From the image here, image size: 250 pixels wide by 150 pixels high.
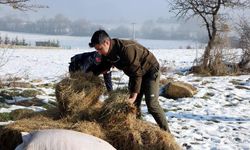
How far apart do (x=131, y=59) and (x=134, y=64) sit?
0.09 meters

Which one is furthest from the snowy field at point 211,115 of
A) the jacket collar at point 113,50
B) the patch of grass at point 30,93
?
the jacket collar at point 113,50

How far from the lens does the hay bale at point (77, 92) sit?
21.6ft

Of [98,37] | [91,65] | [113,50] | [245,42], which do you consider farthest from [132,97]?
[245,42]

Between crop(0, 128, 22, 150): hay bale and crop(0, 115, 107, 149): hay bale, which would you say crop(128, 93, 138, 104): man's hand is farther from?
crop(0, 128, 22, 150): hay bale

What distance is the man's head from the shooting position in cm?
595

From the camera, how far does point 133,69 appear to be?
6.25 metres

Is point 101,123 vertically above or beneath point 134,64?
beneath

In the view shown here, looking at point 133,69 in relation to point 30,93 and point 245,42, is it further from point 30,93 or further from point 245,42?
point 245,42

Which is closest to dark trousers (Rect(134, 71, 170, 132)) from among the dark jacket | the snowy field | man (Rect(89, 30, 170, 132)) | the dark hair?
man (Rect(89, 30, 170, 132))

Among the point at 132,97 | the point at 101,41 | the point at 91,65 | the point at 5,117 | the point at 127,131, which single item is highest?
the point at 101,41

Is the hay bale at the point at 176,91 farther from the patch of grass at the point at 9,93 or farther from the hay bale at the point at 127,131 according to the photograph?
the hay bale at the point at 127,131

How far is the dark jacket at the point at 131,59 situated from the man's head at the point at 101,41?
109 millimetres

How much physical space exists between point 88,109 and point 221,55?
41.1 feet

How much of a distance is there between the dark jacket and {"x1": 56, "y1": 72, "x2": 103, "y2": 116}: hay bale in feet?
2.02
